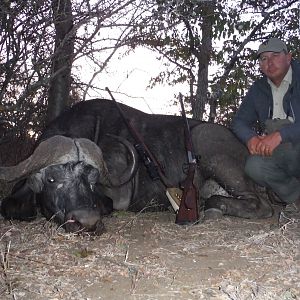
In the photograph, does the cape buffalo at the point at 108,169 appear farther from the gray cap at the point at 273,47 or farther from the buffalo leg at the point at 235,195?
the gray cap at the point at 273,47

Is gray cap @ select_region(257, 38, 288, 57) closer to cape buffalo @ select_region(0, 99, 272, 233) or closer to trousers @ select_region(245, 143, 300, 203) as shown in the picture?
trousers @ select_region(245, 143, 300, 203)

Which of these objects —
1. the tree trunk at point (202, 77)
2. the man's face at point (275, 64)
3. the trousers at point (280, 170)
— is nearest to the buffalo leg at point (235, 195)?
the trousers at point (280, 170)

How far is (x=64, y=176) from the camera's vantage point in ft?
15.4

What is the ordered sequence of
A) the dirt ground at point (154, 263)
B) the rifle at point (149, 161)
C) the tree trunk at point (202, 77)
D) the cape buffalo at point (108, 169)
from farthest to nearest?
the tree trunk at point (202, 77) < the rifle at point (149, 161) < the cape buffalo at point (108, 169) < the dirt ground at point (154, 263)

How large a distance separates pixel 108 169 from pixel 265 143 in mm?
1756

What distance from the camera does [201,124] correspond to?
6.26 m

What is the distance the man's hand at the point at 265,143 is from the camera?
16.0 feet

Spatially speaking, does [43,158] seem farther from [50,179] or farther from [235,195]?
[235,195]

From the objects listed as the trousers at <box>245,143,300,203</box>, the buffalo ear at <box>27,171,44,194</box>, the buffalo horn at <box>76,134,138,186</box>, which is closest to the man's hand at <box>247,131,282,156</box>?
the trousers at <box>245,143,300,203</box>

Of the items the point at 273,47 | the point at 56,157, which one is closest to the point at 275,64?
the point at 273,47

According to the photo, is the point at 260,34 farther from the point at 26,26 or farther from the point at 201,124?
the point at 26,26

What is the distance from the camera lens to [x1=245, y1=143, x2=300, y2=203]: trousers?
5336 millimetres

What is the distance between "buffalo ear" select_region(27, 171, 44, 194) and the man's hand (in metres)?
2.15

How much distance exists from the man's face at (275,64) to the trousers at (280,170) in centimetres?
77
